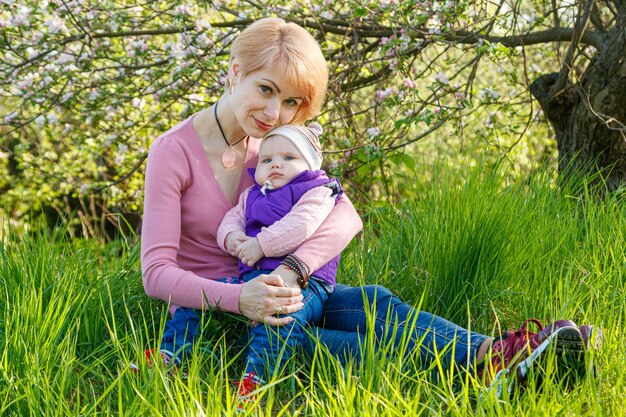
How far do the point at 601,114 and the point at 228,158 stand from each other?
6.81 ft

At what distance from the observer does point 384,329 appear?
2602 millimetres

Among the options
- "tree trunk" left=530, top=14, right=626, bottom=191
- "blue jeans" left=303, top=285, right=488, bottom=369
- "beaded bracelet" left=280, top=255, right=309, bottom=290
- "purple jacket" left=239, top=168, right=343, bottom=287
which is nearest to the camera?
"blue jeans" left=303, top=285, right=488, bottom=369

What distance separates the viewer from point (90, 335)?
2.79 meters

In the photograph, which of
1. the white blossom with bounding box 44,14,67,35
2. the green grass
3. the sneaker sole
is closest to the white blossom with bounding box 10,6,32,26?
the white blossom with bounding box 44,14,67,35

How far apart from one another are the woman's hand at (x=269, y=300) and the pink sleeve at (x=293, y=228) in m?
0.12

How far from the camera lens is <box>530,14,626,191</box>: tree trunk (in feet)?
13.5

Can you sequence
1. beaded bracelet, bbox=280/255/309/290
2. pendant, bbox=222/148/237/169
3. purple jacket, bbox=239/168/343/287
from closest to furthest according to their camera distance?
beaded bracelet, bbox=280/255/309/290
purple jacket, bbox=239/168/343/287
pendant, bbox=222/148/237/169

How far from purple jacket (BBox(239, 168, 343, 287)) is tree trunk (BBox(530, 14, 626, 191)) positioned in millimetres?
1733

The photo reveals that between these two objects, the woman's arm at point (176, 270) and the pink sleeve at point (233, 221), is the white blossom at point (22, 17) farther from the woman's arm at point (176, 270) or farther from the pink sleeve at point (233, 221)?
the pink sleeve at point (233, 221)

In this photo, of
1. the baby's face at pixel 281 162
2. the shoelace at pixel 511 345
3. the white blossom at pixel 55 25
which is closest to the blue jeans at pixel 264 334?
the baby's face at pixel 281 162

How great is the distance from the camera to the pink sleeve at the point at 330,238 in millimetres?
2682

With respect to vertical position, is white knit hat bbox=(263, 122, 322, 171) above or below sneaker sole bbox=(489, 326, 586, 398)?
above

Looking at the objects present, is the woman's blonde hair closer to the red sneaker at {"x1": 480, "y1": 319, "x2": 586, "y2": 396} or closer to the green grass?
the green grass

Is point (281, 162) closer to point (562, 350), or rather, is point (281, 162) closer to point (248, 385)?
point (248, 385)
